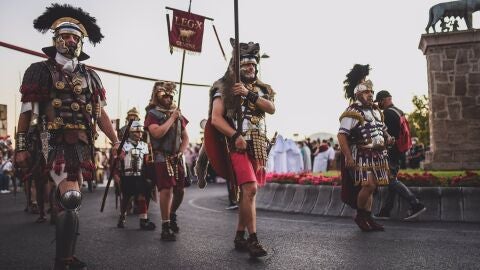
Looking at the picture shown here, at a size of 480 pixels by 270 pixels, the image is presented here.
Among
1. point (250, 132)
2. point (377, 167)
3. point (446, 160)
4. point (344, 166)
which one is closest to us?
point (250, 132)

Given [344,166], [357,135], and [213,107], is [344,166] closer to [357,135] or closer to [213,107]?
[357,135]

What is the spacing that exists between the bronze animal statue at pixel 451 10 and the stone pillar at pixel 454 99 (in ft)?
3.15

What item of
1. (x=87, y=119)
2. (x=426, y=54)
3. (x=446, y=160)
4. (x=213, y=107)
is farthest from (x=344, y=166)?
(x=426, y=54)

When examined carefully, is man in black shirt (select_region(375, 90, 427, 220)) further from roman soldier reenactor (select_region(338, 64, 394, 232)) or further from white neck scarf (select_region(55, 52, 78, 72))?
white neck scarf (select_region(55, 52, 78, 72))

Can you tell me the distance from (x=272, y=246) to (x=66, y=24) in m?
2.94

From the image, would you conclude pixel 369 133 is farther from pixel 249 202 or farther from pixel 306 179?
pixel 306 179

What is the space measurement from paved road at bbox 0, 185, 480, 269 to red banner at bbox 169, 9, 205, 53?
116 inches

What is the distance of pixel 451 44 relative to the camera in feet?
43.3

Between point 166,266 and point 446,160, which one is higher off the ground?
point 446,160

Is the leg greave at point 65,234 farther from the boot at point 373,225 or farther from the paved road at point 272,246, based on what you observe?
the boot at point 373,225

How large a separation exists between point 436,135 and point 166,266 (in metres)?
10.4

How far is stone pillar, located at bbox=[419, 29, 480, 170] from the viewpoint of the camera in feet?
42.1

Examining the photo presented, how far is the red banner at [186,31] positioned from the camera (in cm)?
861

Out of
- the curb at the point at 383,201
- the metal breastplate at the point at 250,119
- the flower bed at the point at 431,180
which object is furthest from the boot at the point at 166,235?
the flower bed at the point at 431,180
